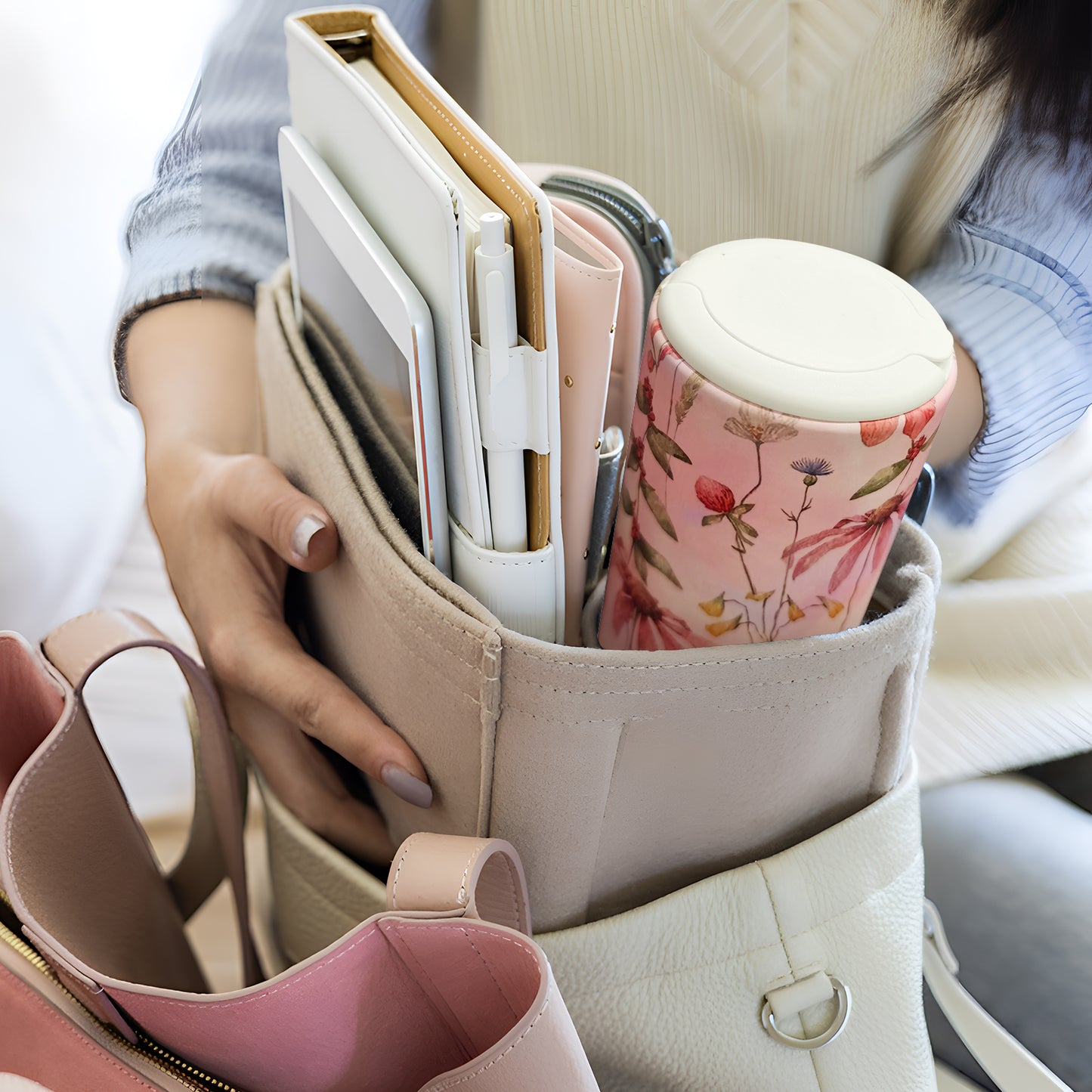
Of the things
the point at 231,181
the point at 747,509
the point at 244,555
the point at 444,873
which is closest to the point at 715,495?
the point at 747,509

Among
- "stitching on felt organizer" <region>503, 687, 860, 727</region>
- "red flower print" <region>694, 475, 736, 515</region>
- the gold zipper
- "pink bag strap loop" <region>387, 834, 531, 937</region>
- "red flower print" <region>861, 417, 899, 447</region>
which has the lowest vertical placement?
the gold zipper

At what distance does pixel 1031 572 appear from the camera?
0.47m

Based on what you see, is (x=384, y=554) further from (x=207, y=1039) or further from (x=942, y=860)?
(x=942, y=860)

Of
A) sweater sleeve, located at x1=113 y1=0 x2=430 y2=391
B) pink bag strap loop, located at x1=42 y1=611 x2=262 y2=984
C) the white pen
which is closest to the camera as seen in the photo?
the white pen

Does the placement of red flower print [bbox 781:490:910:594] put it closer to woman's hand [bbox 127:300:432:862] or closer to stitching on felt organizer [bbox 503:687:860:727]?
stitching on felt organizer [bbox 503:687:860:727]

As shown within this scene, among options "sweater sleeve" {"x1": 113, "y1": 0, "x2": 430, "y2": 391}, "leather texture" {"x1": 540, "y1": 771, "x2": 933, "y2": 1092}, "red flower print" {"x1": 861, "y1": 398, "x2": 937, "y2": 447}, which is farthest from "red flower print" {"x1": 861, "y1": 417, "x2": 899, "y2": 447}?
"sweater sleeve" {"x1": 113, "y1": 0, "x2": 430, "y2": 391}

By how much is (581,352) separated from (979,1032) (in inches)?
13.1

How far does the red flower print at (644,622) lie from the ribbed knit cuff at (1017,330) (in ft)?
0.70

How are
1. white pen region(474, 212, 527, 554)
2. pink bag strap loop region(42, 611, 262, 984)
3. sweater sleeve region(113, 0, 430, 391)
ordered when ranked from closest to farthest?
white pen region(474, 212, 527, 554)
pink bag strap loop region(42, 611, 262, 984)
sweater sleeve region(113, 0, 430, 391)

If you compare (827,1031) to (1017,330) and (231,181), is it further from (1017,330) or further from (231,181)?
(231,181)

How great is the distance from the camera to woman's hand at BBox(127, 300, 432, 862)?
358 mm

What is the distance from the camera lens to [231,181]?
1.63ft

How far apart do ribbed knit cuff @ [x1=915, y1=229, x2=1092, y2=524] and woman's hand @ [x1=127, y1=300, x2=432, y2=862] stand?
0.29 m

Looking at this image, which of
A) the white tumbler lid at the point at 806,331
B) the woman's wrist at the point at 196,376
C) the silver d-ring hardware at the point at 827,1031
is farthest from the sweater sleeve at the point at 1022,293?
the woman's wrist at the point at 196,376
